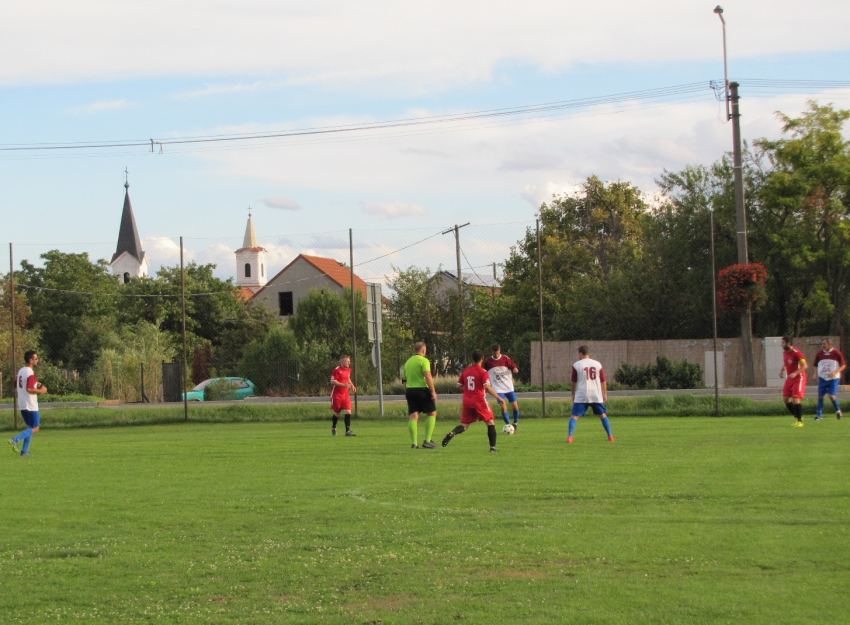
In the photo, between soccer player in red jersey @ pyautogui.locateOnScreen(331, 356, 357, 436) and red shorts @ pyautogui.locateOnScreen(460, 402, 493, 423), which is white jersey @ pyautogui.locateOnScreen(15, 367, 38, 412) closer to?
soccer player in red jersey @ pyautogui.locateOnScreen(331, 356, 357, 436)

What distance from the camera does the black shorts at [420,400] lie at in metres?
16.2

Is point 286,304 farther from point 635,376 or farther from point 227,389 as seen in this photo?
point 635,376

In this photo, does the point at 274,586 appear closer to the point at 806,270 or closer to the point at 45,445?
the point at 45,445

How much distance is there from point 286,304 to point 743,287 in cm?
5357

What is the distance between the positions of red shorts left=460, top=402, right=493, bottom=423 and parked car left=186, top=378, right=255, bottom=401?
80.6 feet

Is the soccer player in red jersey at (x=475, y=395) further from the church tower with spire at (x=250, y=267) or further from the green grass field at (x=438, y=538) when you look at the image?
the church tower with spire at (x=250, y=267)

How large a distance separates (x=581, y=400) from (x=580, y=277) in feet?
109

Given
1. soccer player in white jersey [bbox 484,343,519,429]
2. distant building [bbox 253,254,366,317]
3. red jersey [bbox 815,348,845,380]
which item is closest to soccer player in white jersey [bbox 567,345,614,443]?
soccer player in white jersey [bbox 484,343,519,429]

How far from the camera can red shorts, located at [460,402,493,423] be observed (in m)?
15.6

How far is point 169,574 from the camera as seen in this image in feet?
22.5

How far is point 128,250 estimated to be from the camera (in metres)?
120

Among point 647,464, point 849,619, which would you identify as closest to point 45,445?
point 647,464

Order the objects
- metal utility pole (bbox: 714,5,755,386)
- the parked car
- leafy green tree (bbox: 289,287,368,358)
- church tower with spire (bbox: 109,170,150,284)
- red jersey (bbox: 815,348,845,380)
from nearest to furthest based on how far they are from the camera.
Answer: red jersey (bbox: 815,348,845,380) < metal utility pole (bbox: 714,5,755,386) < the parked car < leafy green tree (bbox: 289,287,368,358) < church tower with spire (bbox: 109,170,150,284)

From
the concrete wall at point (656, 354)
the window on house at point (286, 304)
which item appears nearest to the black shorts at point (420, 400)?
the concrete wall at point (656, 354)
